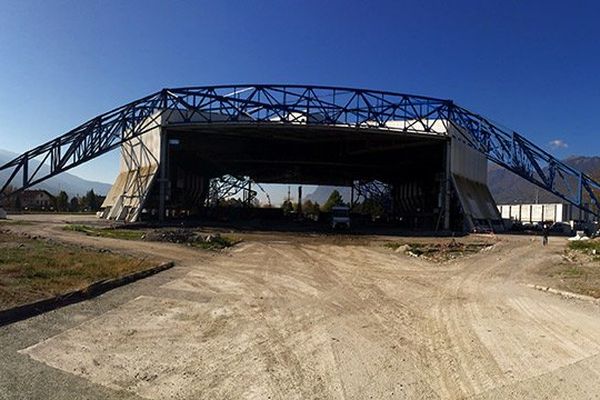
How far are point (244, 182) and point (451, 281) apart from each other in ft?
217

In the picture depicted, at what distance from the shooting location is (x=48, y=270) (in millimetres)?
12023

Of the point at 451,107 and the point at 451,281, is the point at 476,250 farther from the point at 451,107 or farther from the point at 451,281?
the point at 451,107

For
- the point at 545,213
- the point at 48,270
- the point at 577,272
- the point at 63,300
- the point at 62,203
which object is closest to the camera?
the point at 63,300

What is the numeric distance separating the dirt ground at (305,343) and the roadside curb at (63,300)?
30cm

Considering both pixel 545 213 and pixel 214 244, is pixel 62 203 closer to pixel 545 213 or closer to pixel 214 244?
pixel 214 244

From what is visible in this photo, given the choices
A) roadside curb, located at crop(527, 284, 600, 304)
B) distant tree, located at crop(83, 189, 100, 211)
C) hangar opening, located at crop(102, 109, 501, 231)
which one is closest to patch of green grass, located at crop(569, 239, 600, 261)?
roadside curb, located at crop(527, 284, 600, 304)

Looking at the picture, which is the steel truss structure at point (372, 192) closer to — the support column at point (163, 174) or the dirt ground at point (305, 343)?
the support column at point (163, 174)

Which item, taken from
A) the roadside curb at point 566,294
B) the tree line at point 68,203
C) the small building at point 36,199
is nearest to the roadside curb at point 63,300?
the roadside curb at point 566,294

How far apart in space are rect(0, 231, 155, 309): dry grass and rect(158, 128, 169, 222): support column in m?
25.2

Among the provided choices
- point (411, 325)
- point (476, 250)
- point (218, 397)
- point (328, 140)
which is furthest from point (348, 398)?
point (328, 140)

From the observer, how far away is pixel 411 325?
8.45 m

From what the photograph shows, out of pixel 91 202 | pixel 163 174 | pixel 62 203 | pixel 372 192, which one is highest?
pixel 372 192

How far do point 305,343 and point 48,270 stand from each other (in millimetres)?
8609

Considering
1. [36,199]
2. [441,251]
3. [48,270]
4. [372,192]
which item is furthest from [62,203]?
[48,270]
